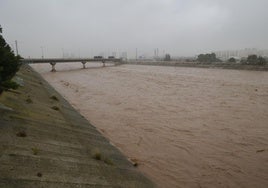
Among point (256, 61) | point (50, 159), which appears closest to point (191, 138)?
point (50, 159)

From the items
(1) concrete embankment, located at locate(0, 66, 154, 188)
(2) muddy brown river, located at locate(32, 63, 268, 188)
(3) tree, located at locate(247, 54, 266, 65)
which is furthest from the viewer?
(3) tree, located at locate(247, 54, 266, 65)

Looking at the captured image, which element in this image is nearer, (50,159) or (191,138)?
(50,159)

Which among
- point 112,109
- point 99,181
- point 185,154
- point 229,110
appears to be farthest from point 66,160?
point 229,110

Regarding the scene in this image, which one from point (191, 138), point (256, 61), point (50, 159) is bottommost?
point (191, 138)

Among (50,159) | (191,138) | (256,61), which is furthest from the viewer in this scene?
(256,61)

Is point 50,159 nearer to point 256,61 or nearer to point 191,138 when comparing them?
point 191,138

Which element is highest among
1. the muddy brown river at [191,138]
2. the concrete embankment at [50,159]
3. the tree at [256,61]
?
the tree at [256,61]

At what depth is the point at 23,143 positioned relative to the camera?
8258 mm

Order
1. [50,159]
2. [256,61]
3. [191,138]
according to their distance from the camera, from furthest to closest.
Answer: [256,61], [191,138], [50,159]

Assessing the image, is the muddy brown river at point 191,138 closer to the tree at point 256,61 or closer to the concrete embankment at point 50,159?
the concrete embankment at point 50,159

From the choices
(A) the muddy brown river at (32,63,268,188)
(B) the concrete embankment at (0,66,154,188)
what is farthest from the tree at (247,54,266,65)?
(B) the concrete embankment at (0,66,154,188)

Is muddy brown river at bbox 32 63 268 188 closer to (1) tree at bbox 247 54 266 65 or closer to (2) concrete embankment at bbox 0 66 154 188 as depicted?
(2) concrete embankment at bbox 0 66 154 188

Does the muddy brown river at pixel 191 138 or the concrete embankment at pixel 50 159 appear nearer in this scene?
the concrete embankment at pixel 50 159

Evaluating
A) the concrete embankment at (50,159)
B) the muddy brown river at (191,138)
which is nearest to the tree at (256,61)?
the muddy brown river at (191,138)
